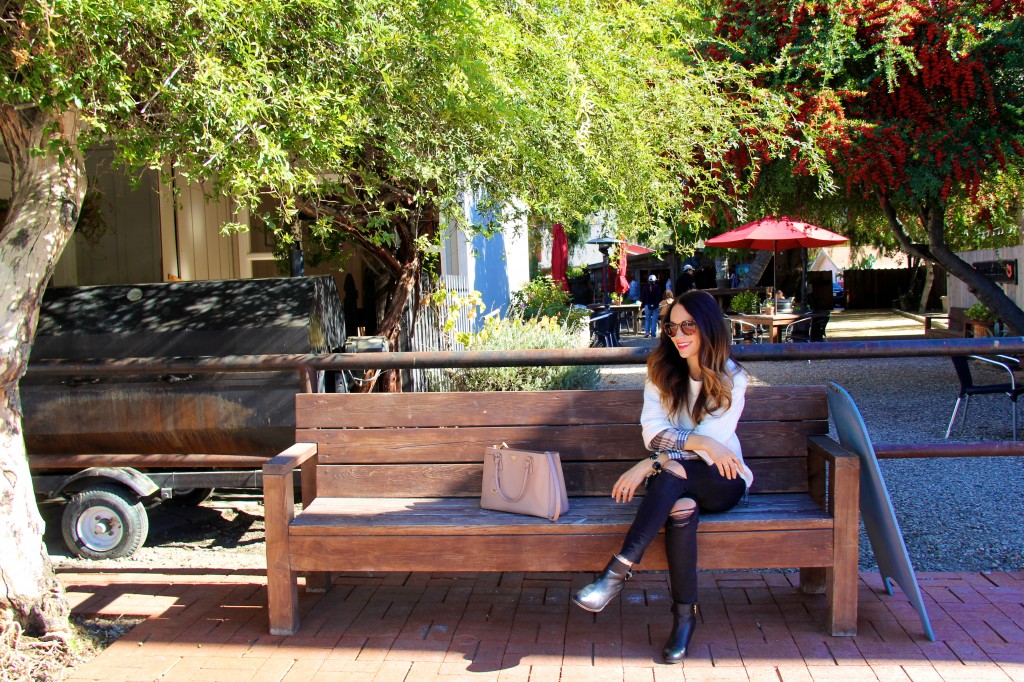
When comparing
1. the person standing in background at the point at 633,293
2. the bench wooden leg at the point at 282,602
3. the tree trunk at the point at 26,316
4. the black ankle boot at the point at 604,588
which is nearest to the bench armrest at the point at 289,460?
the bench wooden leg at the point at 282,602

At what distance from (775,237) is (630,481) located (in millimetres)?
11760

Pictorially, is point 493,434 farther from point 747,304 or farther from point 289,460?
point 747,304

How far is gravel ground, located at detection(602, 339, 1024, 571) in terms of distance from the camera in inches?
188

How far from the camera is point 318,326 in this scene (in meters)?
5.47

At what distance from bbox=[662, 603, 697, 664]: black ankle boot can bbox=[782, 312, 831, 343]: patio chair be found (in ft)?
32.6

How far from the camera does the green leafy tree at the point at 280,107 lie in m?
3.20

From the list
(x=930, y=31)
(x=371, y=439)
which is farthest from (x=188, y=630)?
(x=930, y=31)

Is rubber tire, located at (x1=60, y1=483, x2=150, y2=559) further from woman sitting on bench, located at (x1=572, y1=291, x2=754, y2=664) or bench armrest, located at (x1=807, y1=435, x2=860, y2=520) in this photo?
bench armrest, located at (x1=807, y1=435, x2=860, y2=520)

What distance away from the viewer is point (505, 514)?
11.5ft

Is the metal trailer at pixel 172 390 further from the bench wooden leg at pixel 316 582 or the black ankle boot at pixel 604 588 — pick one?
the black ankle boot at pixel 604 588

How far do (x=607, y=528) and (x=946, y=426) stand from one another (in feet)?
20.4

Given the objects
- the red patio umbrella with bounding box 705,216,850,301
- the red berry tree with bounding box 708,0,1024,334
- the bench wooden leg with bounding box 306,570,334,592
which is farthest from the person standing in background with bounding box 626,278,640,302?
the bench wooden leg with bounding box 306,570,334,592

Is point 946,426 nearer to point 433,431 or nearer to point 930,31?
point 930,31

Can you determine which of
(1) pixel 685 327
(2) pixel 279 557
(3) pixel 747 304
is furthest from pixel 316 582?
(3) pixel 747 304
